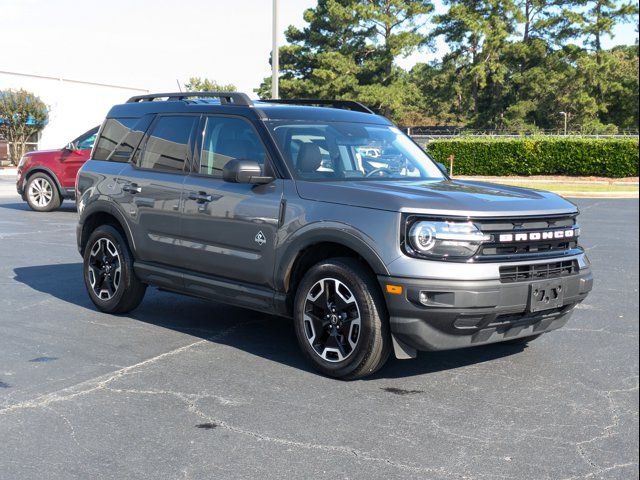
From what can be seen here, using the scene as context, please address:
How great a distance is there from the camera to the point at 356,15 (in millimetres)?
54312

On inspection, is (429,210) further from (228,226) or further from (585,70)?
(585,70)

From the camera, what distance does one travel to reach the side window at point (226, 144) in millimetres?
6242

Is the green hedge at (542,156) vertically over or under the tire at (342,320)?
over

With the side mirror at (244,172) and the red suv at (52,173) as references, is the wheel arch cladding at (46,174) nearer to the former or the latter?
the red suv at (52,173)

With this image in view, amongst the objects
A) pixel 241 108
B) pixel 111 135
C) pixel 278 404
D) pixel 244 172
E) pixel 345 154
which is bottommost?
pixel 278 404

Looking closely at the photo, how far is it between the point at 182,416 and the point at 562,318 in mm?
2732

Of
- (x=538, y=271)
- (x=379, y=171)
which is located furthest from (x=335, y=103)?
(x=538, y=271)

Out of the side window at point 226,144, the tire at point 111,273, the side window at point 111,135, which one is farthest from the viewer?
the side window at point 111,135

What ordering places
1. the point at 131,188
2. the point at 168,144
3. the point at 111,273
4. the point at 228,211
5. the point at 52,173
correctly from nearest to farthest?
the point at 228,211
the point at 168,144
the point at 131,188
the point at 111,273
the point at 52,173

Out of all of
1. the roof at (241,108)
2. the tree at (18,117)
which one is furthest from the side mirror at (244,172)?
the tree at (18,117)

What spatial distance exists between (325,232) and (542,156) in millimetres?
30735

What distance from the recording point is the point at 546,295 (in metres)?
5.25

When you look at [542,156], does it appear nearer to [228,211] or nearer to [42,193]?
[42,193]

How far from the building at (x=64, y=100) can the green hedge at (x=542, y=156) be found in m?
23.8
